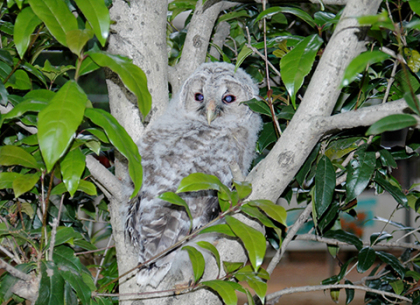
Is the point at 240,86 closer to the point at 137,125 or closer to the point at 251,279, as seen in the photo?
the point at 137,125

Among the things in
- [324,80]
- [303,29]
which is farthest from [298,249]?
[324,80]

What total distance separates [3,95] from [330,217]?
3.13 ft

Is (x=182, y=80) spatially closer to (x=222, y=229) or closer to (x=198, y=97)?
(x=198, y=97)

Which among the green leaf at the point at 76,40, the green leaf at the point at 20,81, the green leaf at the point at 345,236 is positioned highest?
the green leaf at the point at 20,81

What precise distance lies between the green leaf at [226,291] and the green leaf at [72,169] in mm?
352

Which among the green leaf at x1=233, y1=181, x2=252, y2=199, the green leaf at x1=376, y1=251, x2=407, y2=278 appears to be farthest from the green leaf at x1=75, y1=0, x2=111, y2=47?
the green leaf at x1=376, y1=251, x2=407, y2=278

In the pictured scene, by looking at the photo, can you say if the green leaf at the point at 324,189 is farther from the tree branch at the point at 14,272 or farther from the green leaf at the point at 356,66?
the tree branch at the point at 14,272

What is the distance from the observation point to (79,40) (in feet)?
2.05

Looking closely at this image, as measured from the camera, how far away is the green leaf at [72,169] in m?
0.75

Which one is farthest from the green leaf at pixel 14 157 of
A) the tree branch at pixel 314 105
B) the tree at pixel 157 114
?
the tree branch at pixel 314 105

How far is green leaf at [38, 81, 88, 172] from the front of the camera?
55 centimetres

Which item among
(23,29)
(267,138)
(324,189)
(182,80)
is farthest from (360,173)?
(23,29)

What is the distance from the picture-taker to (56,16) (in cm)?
65

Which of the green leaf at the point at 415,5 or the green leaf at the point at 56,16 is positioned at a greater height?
the green leaf at the point at 415,5
